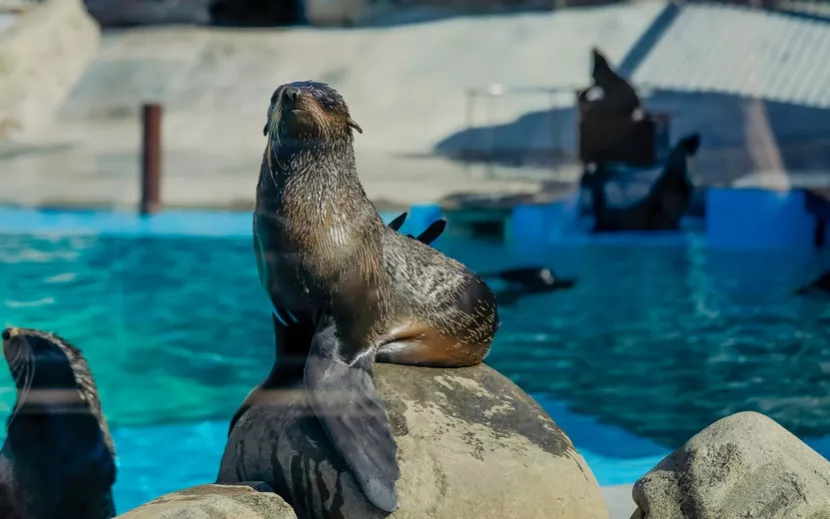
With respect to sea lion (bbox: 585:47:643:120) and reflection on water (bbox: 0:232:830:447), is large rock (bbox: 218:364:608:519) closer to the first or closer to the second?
reflection on water (bbox: 0:232:830:447)

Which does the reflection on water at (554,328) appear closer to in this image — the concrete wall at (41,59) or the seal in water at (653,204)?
the seal in water at (653,204)

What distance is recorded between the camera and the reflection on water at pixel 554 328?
525cm

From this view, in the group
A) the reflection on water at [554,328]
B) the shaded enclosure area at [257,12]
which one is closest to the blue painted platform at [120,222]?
the reflection on water at [554,328]

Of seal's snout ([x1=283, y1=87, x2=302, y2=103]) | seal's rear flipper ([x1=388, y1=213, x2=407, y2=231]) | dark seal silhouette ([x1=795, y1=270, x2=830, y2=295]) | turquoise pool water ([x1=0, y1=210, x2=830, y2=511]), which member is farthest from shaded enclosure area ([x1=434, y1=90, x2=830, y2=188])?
seal's snout ([x1=283, y1=87, x2=302, y2=103])

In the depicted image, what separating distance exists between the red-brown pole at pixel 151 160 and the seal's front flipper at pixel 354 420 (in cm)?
809

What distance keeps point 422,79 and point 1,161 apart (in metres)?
5.73

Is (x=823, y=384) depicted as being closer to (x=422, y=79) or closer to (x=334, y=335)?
(x=334, y=335)

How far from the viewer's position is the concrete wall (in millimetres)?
14469

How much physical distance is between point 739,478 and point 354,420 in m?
0.95

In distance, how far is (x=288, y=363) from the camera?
2.84m

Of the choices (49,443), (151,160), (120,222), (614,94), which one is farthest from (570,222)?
(49,443)

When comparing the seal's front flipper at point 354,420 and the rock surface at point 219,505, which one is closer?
the rock surface at point 219,505

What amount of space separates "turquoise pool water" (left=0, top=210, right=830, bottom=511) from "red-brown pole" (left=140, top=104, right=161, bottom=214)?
27.1 inches

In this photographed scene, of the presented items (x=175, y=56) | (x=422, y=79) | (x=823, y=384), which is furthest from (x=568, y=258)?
(x=175, y=56)
